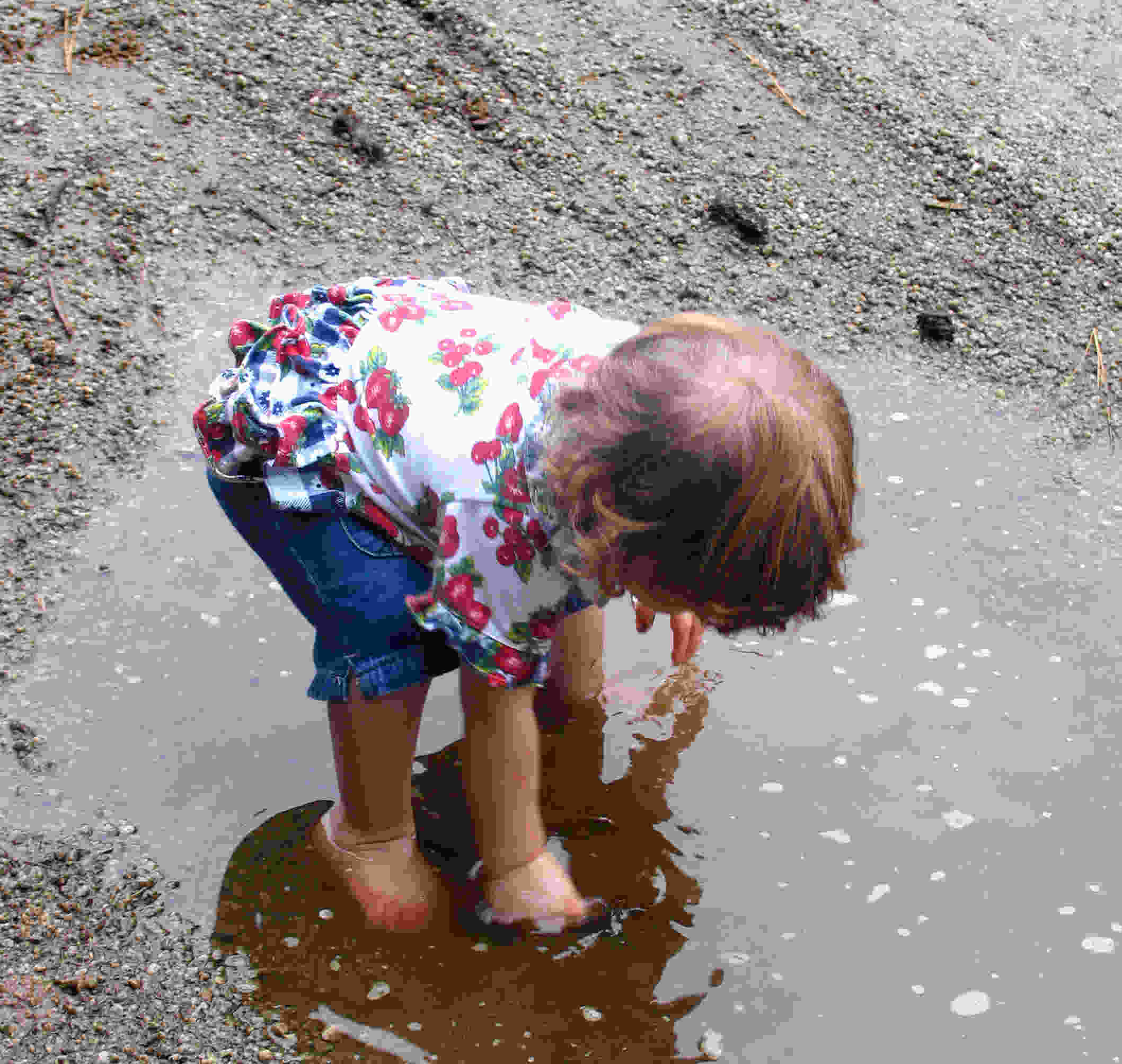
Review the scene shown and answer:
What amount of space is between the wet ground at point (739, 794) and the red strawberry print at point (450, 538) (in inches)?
24.6

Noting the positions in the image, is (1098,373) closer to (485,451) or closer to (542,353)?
(542,353)

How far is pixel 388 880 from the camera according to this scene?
1854mm

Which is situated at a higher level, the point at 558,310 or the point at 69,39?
the point at 558,310

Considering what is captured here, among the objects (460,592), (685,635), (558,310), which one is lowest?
(685,635)

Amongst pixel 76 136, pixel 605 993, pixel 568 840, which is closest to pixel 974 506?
pixel 568 840

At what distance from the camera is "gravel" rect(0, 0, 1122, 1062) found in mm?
2744

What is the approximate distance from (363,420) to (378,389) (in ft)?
0.14

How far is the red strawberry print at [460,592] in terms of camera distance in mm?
1542

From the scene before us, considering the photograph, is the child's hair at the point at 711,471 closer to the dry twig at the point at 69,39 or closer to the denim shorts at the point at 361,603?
the denim shorts at the point at 361,603

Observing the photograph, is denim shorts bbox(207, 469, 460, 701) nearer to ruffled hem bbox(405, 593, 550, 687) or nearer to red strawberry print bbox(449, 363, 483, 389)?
ruffled hem bbox(405, 593, 550, 687)

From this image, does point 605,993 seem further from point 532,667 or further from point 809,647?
point 809,647

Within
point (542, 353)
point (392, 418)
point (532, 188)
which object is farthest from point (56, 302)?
point (542, 353)

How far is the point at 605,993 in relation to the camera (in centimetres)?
179

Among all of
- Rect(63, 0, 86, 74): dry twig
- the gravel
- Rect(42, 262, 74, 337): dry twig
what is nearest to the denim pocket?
the gravel
